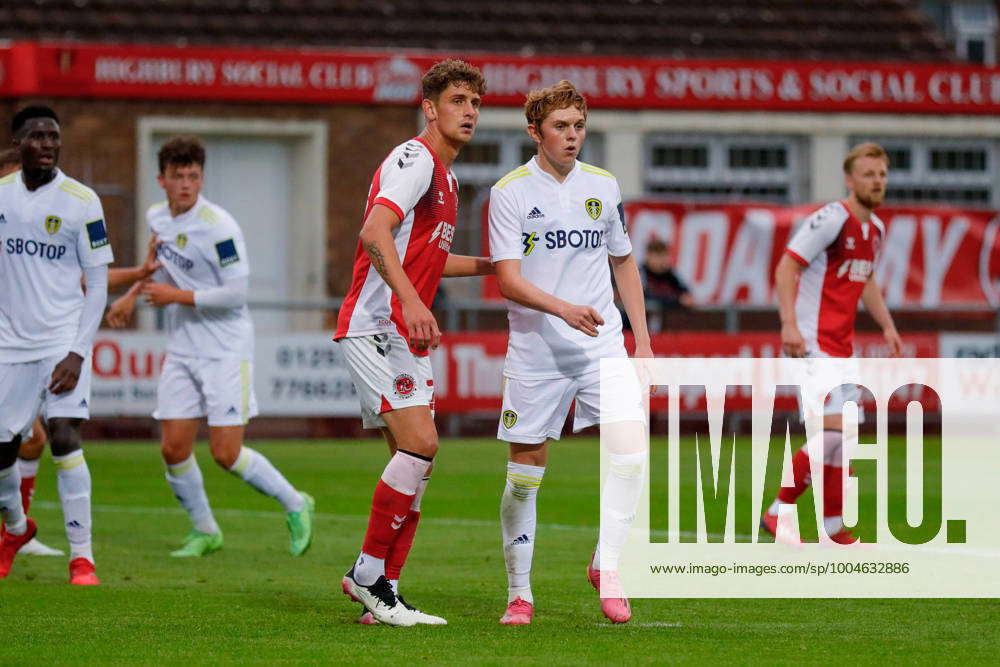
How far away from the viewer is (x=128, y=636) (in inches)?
295

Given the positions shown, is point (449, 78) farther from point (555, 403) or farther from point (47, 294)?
point (47, 294)

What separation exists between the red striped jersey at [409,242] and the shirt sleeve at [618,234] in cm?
78

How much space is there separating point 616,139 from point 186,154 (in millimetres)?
15883

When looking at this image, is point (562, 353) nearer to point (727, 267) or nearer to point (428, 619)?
point (428, 619)

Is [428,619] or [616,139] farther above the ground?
[616,139]

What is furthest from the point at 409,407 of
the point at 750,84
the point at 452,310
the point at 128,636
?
the point at 750,84

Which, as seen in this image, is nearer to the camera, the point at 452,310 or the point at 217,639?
the point at 217,639

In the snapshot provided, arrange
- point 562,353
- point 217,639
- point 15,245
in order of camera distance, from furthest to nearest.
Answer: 1. point 15,245
2. point 562,353
3. point 217,639

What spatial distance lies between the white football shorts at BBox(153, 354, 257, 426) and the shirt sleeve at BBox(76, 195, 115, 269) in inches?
70.8

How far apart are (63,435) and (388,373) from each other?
2.46m

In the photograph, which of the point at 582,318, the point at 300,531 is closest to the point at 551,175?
the point at 582,318

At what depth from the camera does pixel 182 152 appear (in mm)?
10805

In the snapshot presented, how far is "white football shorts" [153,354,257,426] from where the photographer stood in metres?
11.1

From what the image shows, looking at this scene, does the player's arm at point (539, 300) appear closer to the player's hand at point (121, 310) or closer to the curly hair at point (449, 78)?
the curly hair at point (449, 78)
